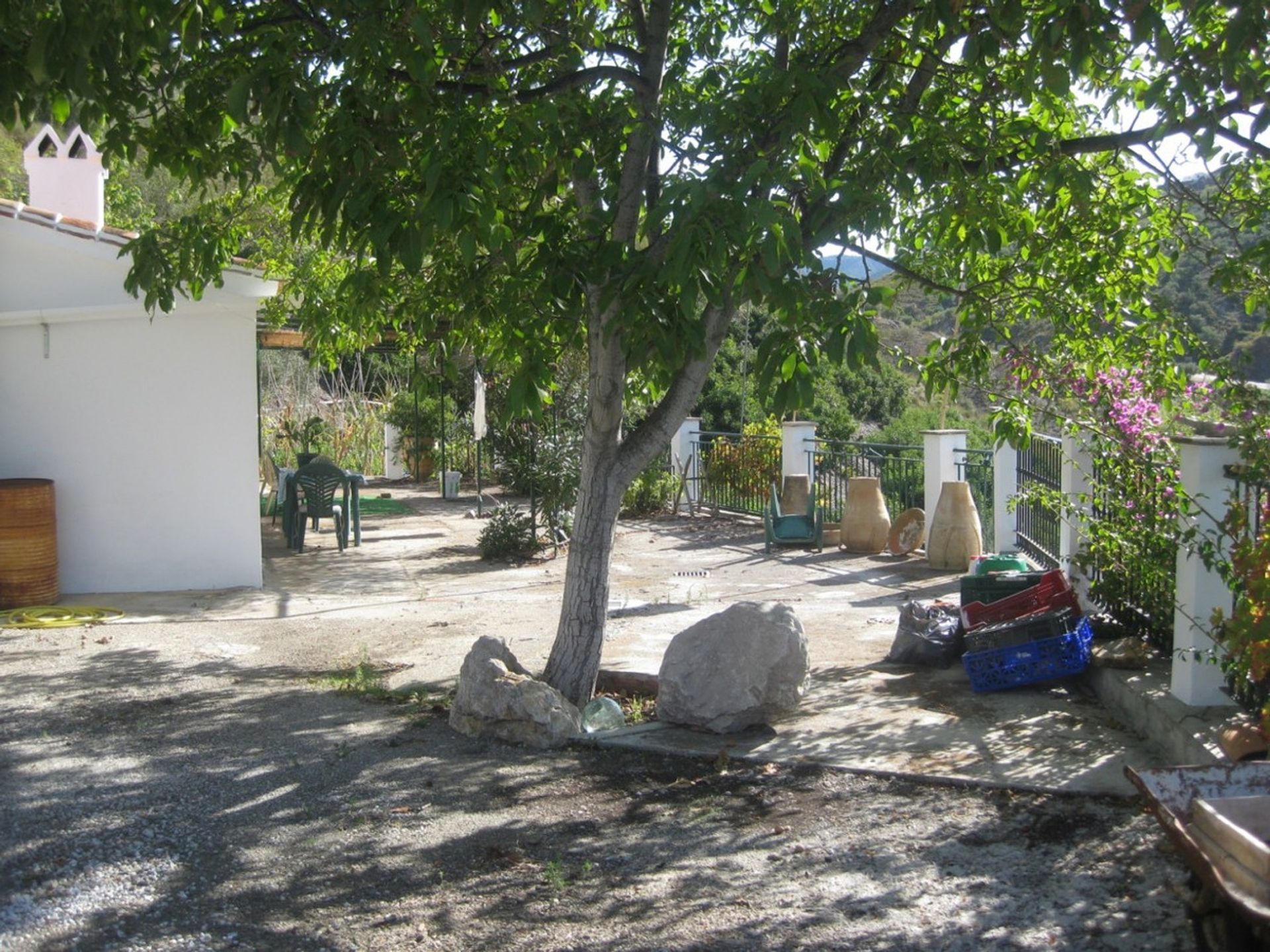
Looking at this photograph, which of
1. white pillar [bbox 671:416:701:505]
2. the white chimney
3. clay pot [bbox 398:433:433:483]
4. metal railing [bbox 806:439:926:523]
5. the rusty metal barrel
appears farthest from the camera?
clay pot [bbox 398:433:433:483]

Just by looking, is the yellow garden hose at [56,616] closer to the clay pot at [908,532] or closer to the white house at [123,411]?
the white house at [123,411]

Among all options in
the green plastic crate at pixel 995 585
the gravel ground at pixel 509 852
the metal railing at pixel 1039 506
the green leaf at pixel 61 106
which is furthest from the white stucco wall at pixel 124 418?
the metal railing at pixel 1039 506

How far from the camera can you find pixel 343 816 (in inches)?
210

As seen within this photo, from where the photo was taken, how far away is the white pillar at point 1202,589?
5883 mm

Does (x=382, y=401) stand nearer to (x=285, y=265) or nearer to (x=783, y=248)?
(x=285, y=265)

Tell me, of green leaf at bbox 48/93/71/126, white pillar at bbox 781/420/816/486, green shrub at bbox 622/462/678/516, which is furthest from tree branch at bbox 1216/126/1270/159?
green shrub at bbox 622/462/678/516

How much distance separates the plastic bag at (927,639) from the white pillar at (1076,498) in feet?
2.76

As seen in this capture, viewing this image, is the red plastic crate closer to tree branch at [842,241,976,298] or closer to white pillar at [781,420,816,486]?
tree branch at [842,241,976,298]

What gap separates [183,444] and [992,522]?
796 cm

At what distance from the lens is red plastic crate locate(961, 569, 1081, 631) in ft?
25.4

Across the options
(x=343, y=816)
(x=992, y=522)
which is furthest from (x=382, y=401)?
(x=343, y=816)

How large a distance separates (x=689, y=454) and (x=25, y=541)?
10231 mm

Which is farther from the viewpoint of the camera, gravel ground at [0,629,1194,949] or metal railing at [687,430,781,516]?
metal railing at [687,430,781,516]

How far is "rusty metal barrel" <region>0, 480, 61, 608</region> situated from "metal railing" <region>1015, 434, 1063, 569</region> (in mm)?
8079
